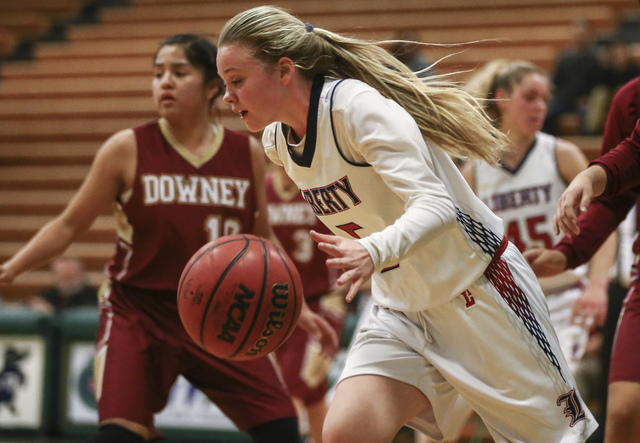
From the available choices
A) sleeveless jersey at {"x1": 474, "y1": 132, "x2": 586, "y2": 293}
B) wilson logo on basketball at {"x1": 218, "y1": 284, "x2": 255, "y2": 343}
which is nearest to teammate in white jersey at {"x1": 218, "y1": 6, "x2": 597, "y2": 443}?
wilson logo on basketball at {"x1": 218, "y1": 284, "x2": 255, "y2": 343}

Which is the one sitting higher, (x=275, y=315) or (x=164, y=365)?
(x=275, y=315)

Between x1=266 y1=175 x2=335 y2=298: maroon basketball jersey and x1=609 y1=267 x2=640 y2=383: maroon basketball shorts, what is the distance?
110 inches

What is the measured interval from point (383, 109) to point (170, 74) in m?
1.53

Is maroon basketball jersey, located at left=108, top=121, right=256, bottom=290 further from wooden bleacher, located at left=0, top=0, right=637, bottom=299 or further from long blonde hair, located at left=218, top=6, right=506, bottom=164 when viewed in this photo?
wooden bleacher, located at left=0, top=0, right=637, bottom=299

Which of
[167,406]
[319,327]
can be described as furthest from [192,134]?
[167,406]

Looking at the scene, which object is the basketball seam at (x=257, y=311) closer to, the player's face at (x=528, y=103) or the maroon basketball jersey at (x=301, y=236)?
the player's face at (x=528, y=103)

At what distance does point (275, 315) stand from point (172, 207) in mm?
1001

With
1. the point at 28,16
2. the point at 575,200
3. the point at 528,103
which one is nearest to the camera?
the point at 575,200

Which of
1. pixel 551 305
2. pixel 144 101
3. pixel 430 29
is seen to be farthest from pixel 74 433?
pixel 430 29

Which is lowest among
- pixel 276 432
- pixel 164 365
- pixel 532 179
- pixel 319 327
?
pixel 276 432

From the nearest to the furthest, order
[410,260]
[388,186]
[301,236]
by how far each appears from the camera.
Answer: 1. [388,186]
2. [410,260]
3. [301,236]

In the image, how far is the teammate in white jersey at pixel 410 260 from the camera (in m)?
2.64

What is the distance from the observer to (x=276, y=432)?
3516 mm

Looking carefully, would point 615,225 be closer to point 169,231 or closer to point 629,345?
point 629,345
